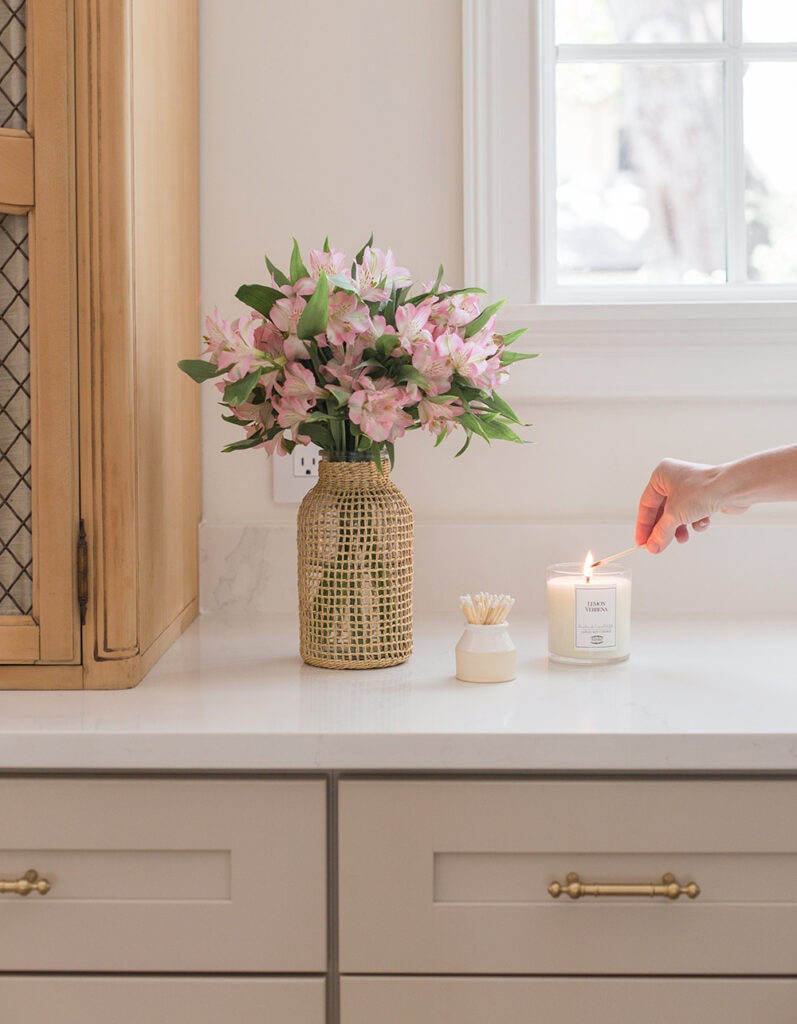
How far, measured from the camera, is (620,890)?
93 centimetres

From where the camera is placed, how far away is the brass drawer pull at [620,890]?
93 cm

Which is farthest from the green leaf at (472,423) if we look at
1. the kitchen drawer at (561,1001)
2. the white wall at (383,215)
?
the kitchen drawer at (561,1001)

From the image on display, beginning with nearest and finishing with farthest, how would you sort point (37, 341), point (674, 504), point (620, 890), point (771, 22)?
point (620, 890)
point (37, 341)
point (674, 504)
point (771, 22)

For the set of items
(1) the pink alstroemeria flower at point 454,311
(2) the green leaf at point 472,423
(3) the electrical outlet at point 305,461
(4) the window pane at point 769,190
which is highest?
(4) the window pane at point 769,190

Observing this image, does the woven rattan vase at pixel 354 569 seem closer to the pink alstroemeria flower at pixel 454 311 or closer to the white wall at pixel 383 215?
the pink alstroemeria flower at pixel 454 311

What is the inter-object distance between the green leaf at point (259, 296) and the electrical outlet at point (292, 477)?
0.43 meters

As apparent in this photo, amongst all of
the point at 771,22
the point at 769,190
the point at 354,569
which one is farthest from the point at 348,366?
the point at 771,22

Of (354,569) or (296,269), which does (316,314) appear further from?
(354,569)

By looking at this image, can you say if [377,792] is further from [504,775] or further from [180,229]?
[180,229]

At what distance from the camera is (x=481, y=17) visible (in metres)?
1.51

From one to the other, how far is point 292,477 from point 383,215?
0.41m

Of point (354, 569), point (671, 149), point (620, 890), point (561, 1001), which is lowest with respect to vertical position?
point (561, 1001)

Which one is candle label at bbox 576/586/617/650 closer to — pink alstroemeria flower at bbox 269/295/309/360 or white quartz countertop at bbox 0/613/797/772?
white quartz countertop at bbox 0/613/797/772

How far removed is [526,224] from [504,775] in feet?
2.97
